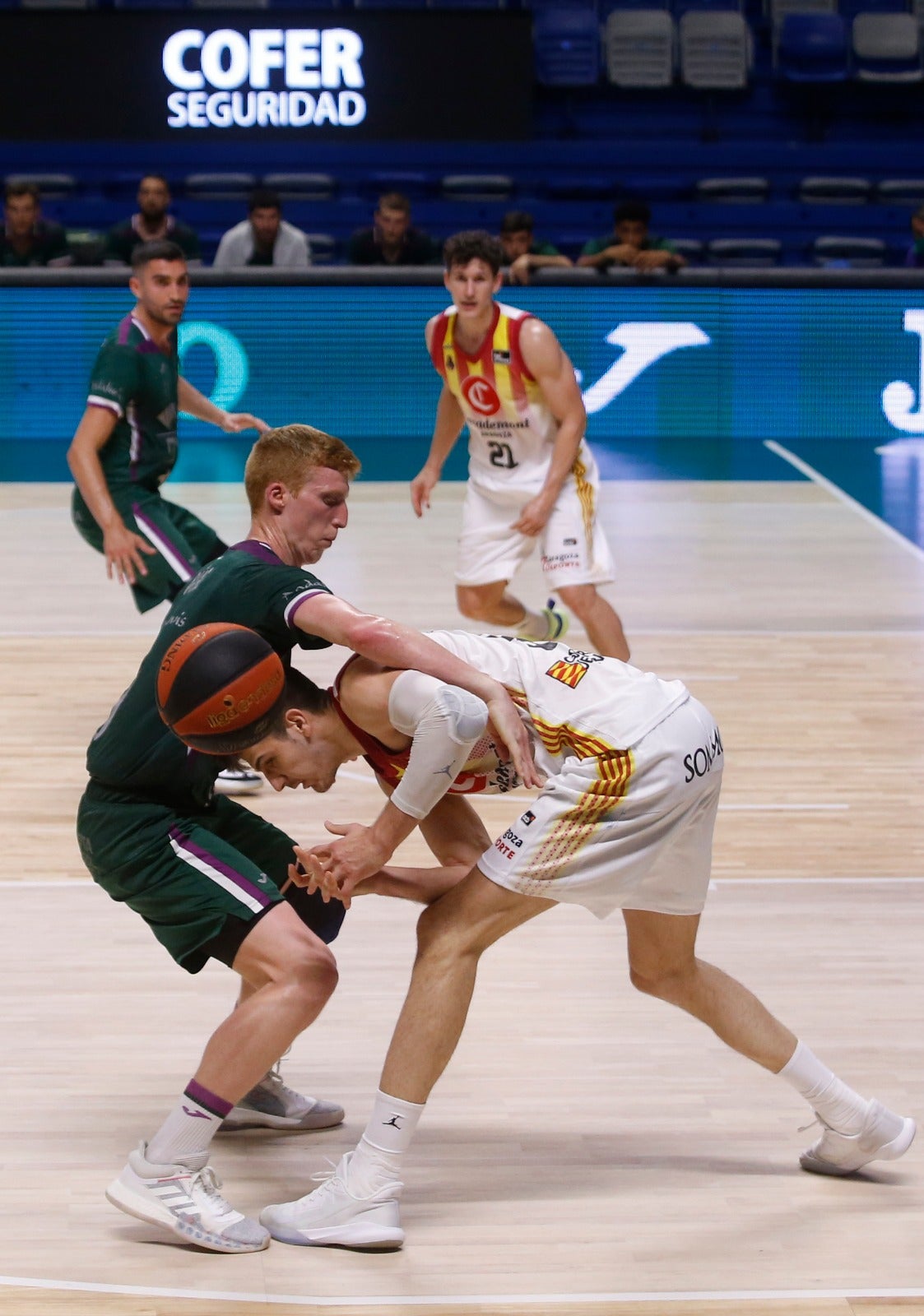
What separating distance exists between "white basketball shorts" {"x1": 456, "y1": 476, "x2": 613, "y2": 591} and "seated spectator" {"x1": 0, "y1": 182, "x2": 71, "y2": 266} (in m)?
7.69

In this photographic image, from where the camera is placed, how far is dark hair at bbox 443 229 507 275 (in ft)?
24.5

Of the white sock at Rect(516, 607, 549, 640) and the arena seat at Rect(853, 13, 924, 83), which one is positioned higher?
the arena seat at Rect(853, 13, 924, 83)

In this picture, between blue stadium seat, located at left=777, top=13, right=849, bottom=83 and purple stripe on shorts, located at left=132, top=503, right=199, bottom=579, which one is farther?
blue stadium seat, located at left=777, top=13, right=849, bottom=83

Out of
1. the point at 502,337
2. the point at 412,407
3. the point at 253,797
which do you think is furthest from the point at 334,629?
the point at 412,407

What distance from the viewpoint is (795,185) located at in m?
17.5

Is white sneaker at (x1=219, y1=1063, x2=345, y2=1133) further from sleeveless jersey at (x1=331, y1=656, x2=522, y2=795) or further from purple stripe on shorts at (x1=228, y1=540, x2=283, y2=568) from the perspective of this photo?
purple stripe on shorts at (x1=228, y1=540, x2=283, y2=568)

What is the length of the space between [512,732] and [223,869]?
2.24 feet

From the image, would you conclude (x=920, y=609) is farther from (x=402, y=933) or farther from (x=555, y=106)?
(x=555, y=106)

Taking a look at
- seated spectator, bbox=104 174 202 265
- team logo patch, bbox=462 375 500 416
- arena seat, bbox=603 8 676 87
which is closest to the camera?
team logo patch, bbox=462 375 500 416

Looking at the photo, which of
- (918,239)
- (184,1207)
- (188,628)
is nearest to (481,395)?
(188,628)

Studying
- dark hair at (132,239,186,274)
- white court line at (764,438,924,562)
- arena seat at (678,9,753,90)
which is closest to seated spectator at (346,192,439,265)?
white court line at (764,438,924,562)

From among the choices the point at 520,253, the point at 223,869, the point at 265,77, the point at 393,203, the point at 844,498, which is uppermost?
the point at 265,77

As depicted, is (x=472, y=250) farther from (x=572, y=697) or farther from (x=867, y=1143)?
(x=867, y=1143)

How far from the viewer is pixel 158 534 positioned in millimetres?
7008
